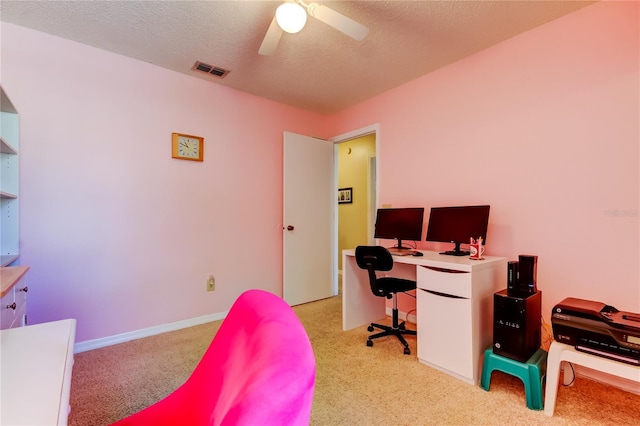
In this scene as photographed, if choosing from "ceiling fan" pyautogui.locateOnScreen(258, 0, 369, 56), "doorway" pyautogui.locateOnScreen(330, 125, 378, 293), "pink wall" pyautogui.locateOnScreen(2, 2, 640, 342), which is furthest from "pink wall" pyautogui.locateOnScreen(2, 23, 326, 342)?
"doorway" pyautogui.locateOnScreen(330, 125, 378, 293)

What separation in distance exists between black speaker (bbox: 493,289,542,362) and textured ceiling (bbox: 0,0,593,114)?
6.19 feet

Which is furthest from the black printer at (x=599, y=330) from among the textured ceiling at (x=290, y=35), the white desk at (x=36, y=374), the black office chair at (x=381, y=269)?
the white desk at (x=36, y=374)

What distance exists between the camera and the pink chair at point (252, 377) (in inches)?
18.8

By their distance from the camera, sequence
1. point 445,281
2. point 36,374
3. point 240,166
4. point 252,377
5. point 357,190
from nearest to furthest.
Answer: point 252,377, point 36,374, point 445,281, point 240,166, point 357,190

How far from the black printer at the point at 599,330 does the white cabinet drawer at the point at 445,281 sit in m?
0.46

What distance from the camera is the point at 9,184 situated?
79.2 inches

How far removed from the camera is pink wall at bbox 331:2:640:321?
5.98 feet

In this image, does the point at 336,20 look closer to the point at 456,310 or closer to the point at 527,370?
the point at 456,310

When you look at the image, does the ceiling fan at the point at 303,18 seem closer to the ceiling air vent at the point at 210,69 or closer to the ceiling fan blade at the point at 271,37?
the ceiling fan blade at the point at 271,37

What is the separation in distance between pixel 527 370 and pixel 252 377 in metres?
1.83

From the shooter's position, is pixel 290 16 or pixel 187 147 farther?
pixel 187 147

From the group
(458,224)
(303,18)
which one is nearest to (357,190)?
(458,224)

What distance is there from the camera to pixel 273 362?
1.74ft

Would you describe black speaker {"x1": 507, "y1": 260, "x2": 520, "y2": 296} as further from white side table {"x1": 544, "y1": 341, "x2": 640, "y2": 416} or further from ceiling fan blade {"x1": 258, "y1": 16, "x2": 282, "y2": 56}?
ceiling fan blade {"x1": 258, "y1": 16, "x2": 282, "y2": 56}
